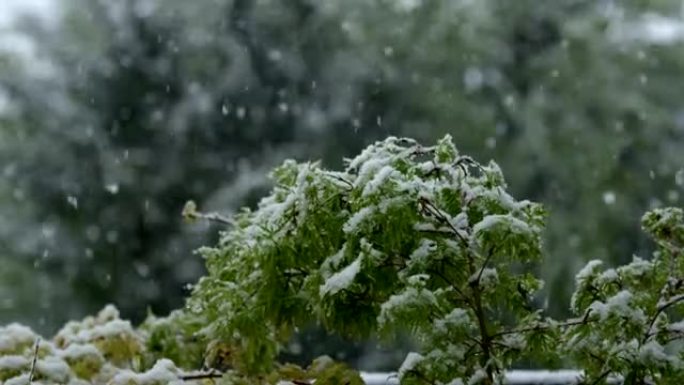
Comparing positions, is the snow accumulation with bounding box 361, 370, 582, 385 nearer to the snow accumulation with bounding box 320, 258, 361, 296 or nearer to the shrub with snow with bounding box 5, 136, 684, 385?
the shrub with snow with bounding box 5, 136, 684, 385

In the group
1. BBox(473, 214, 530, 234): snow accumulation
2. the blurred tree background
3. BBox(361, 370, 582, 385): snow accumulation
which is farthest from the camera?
the blurred tree background

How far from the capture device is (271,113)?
5473 millimetres

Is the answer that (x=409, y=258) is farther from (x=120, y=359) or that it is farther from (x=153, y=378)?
Result: (x=120, y=359)

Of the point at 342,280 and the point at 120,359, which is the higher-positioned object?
the point at 120,359

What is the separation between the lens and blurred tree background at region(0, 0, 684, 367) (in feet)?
16.9

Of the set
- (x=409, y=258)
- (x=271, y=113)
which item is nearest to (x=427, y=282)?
(x=409, y=258)

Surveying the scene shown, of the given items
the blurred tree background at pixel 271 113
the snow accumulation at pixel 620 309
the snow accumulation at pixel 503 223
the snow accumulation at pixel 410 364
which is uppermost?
the blurred tree background at pixel 271 113

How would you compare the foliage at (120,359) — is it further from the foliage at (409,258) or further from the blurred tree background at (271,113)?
the blurred tree background at (271,113)

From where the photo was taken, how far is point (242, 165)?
215 inches

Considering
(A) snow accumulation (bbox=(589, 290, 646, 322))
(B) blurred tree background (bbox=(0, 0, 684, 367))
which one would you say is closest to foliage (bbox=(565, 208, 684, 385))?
(A) snow accumulation (bbox=(589, 290, 646, 322))

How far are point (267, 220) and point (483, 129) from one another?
12.0 ft

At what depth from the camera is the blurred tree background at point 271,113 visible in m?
5.15

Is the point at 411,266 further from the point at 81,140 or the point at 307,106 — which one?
the point at 81,140

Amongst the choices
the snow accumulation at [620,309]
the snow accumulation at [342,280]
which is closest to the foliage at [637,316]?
the snow accumulation at [620,309]
